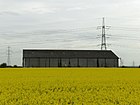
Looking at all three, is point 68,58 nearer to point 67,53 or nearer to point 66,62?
point 66,62

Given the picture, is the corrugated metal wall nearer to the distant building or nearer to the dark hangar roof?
the distant building

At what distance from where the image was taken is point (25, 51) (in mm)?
91375

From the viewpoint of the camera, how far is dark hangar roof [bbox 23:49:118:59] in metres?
91.4

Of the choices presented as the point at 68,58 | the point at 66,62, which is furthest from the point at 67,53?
the point at 66,62

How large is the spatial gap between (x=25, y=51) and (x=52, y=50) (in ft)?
26.6

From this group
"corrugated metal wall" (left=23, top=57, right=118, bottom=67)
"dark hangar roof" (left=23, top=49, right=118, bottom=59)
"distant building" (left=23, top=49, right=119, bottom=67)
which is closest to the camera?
"corrugated metal wall" (left=23, top=57, right=118, bottom=67)

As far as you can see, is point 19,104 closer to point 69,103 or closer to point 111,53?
point 69,103

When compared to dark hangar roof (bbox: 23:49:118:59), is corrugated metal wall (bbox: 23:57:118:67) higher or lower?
lower

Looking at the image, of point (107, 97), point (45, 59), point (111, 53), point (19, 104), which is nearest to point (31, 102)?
point (19, 104)

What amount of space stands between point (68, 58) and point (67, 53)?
1845mm

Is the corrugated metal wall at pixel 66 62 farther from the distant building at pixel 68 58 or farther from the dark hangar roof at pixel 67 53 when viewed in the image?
the dark hangar roof at pixel 67 53

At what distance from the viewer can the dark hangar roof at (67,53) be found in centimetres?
9144

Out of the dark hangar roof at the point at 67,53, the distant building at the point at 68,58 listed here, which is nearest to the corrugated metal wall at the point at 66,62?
the distant building at the point at 68,58

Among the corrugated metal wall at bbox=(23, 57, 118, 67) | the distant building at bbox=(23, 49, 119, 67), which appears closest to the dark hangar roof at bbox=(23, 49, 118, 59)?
the distant building at bbox=(23, 49, 119, 67)
